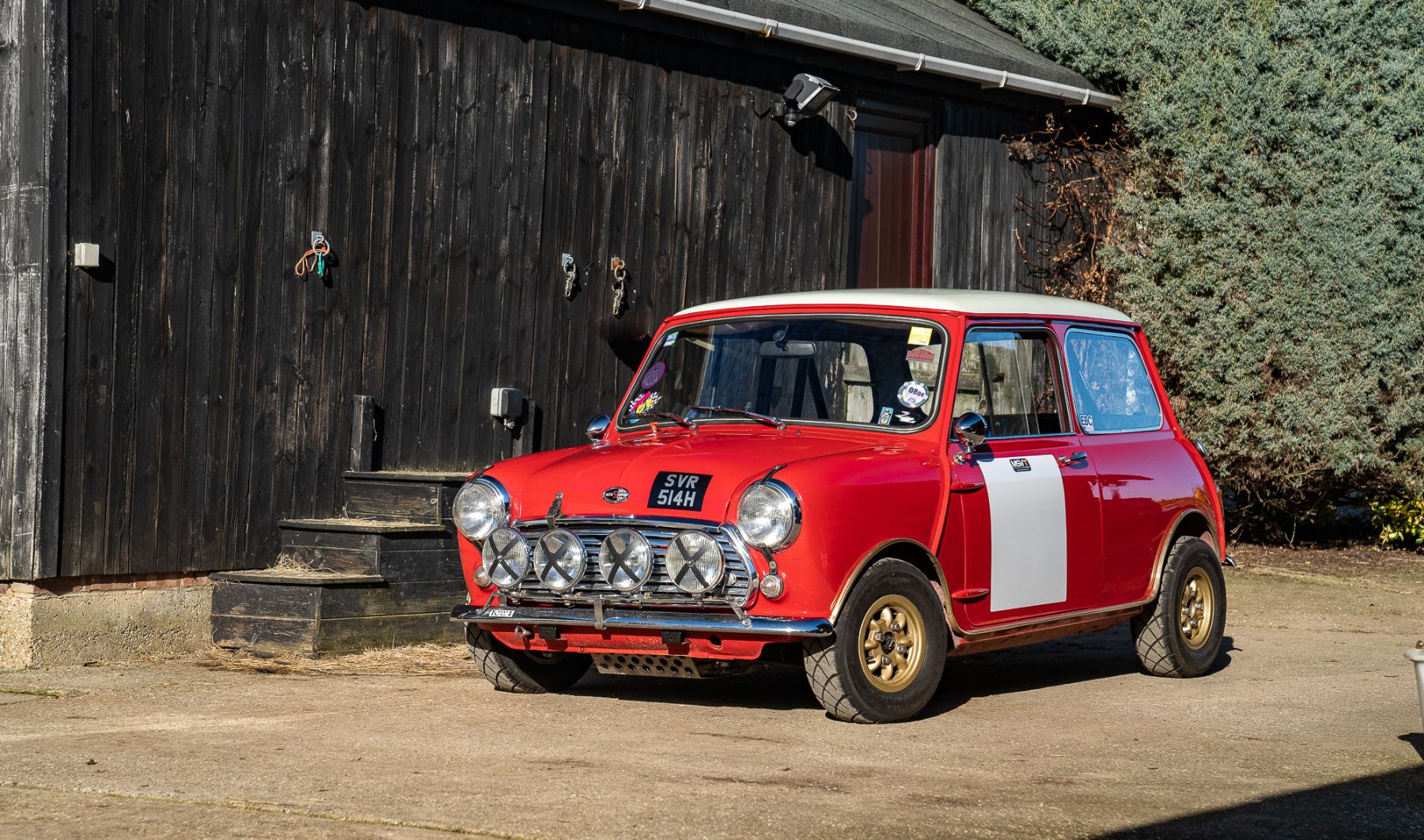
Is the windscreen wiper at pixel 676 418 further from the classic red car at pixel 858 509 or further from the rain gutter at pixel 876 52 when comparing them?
the rain gutter at pixel 876 52

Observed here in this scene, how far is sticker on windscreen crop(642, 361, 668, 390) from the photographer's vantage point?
795 centimetres

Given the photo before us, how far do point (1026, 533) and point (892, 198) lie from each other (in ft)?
21.8

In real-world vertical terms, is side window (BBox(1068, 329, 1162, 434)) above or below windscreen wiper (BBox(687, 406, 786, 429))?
above

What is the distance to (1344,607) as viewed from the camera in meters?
11.4

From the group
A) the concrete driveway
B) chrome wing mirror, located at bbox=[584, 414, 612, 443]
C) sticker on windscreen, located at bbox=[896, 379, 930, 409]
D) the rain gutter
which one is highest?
the rain gutter

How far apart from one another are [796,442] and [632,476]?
729 millimetres

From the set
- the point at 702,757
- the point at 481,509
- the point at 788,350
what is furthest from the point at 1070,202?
the point at 702,757

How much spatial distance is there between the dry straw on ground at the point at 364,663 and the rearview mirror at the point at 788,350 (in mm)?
2188

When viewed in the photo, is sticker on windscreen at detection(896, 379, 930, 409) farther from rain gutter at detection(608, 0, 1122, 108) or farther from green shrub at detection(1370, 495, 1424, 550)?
green shrub at detection(1370, 495, 1424, 550)

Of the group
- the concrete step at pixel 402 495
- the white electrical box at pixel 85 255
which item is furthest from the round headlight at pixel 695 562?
the white electrical box at pixel 85 255

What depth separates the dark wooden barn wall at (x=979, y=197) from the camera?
13727mm

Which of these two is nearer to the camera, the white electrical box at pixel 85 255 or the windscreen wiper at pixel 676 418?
the windscreen wiper at pixel 676 418

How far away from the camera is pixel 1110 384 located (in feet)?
27.1

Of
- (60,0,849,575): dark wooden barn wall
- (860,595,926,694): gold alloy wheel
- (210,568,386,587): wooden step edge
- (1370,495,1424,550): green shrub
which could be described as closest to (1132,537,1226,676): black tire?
(860,595,926,694): gold alloy wheel
